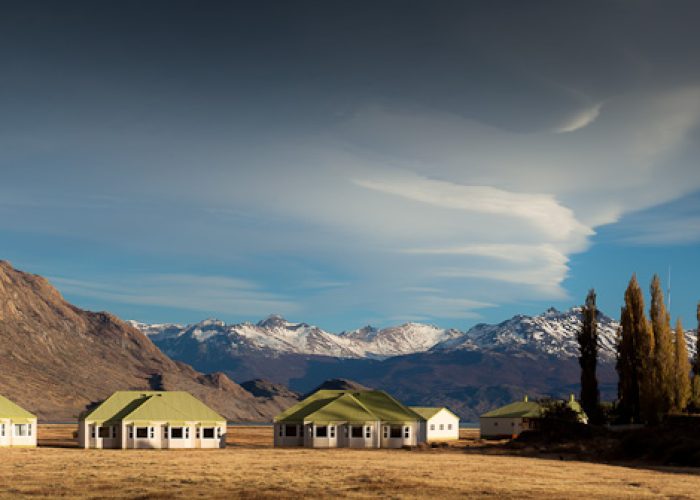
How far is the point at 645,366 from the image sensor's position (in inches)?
4355

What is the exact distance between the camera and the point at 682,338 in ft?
382

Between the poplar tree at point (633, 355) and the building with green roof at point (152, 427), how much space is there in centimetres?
4933

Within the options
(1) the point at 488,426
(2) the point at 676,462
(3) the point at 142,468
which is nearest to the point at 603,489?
(2) the point at 676,462

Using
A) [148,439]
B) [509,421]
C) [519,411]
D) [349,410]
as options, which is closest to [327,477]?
[148,439]

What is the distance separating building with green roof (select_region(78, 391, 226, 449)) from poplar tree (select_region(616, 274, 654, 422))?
162 feet

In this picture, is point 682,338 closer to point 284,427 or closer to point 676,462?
point 676,462

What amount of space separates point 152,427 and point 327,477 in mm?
55487

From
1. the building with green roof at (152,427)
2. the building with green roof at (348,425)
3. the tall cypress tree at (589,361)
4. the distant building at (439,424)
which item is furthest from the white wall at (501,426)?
the building with green roof at (152,427)

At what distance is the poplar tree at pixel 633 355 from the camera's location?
111m

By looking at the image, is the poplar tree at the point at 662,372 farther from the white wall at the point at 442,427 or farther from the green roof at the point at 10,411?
the green roof at the point at 10,411

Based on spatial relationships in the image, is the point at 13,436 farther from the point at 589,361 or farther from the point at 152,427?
the point at 589,361

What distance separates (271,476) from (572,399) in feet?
298

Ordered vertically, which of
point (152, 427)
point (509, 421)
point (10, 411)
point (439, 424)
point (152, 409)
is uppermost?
point (152, 409)

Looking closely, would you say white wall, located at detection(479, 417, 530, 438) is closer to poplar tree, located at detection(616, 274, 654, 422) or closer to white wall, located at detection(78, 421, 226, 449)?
poplar tree, located at detection(616, 274, 654, 422)
